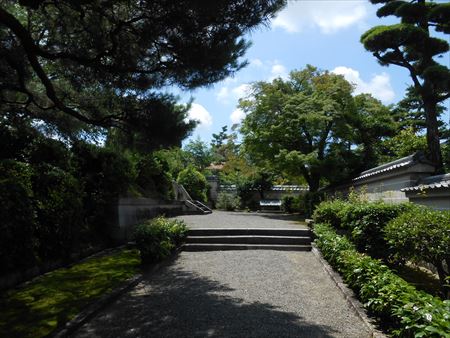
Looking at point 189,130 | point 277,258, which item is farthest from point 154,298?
point 277,258

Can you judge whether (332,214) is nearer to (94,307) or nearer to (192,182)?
(94,307)

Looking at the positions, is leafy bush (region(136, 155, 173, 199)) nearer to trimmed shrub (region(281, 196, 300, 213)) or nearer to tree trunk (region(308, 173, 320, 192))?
tree trunk (region(308, 173, 320, 192))

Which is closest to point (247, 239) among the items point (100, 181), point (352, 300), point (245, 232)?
point (245, 232)

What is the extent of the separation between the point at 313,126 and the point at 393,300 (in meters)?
15.0

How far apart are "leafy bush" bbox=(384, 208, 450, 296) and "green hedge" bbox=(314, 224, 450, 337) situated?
0.51 meters

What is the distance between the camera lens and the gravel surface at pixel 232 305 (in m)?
4.32

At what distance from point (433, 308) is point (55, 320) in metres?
4.24

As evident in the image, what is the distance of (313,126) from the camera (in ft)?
60.3

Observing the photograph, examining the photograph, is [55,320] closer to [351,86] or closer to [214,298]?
[214,298]

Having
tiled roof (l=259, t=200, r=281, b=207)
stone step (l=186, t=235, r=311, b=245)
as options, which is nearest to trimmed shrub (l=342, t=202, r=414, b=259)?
stone step (l=186, t=235, r=311, b=245)

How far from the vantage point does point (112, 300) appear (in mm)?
5504

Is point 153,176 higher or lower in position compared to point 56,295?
higher

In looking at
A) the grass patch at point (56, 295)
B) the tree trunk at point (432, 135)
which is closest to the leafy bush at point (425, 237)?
the grass patch at point (56, 295)

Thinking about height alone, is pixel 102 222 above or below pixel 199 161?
below
